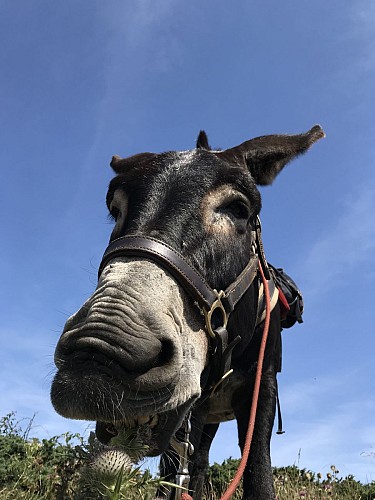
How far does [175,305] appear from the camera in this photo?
3188 millimetres

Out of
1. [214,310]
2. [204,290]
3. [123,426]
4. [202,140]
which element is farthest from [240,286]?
[202,140]

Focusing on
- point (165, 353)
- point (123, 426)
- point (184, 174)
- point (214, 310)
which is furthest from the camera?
point (184, 174)

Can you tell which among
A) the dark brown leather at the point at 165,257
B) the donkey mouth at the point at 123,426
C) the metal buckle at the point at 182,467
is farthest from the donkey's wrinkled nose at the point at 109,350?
the metal buckle at the point at 182,467

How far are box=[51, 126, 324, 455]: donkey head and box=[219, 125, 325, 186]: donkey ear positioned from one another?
160 mm

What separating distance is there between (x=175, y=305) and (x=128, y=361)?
571 millimetres

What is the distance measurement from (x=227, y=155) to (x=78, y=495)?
3307mm

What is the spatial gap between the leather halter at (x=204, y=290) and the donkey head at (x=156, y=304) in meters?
0.05

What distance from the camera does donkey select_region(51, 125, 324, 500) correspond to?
8.94 ft

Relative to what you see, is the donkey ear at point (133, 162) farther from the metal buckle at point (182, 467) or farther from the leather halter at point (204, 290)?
the metal buckle at point (182, 467)

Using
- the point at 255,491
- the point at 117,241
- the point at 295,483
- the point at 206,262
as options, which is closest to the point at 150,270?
the point at 117,241

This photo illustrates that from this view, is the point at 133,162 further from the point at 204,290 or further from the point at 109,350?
the point at 109,350

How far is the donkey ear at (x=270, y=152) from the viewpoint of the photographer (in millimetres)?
4805

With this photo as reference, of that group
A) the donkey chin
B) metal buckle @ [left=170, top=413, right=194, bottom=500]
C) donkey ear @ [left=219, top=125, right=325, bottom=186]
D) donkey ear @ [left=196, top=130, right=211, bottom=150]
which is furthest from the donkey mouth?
donkey ear @ [left=196, top=130, right=211, bottom=150]

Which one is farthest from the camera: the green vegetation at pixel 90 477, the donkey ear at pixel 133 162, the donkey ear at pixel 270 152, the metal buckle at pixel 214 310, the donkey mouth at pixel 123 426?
the donkey ear at pixel 270 152
